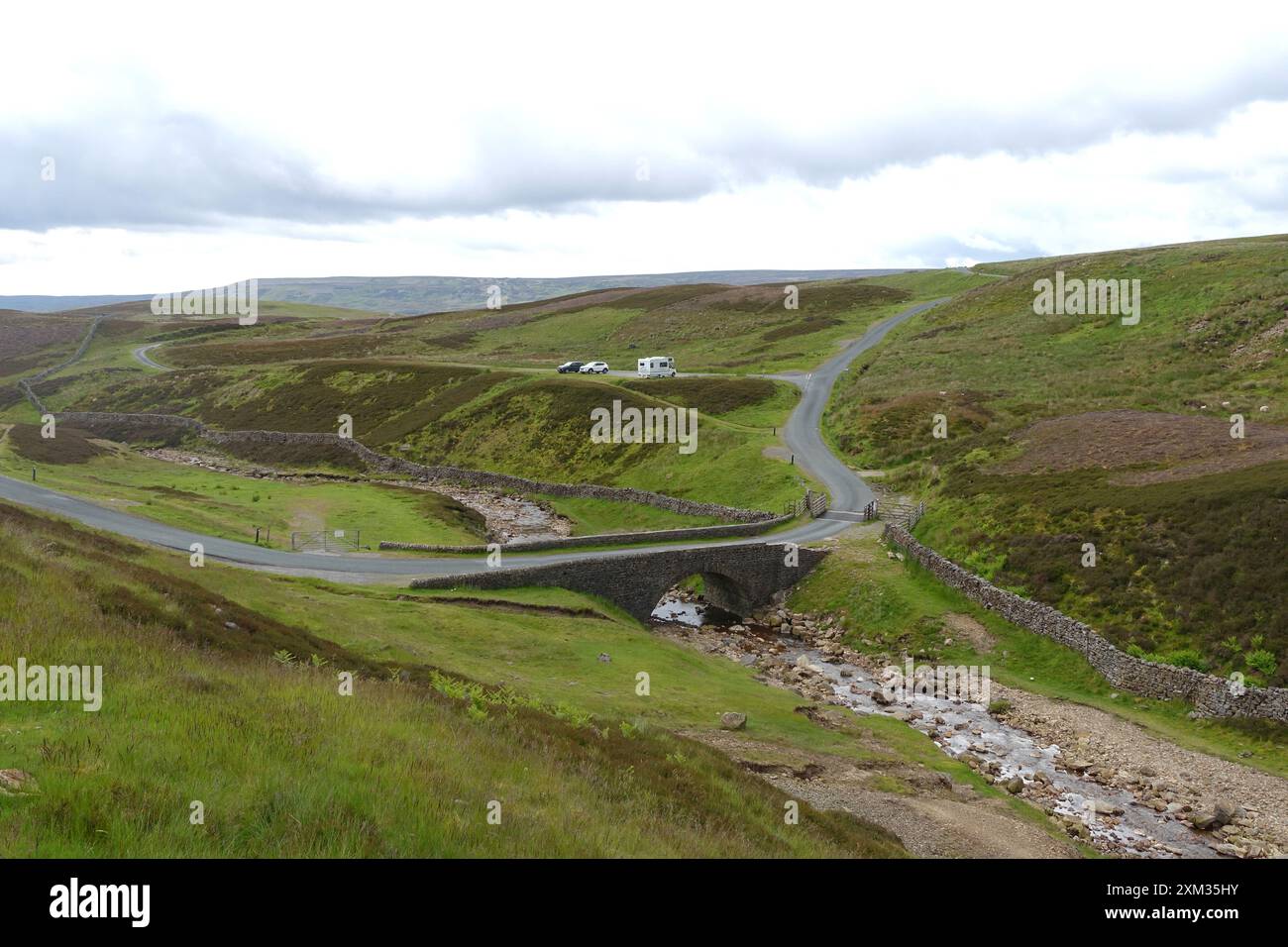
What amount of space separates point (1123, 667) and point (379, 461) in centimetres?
7648

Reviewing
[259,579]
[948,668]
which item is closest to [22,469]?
[259,579]

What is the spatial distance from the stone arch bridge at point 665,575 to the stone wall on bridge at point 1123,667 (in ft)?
30.1

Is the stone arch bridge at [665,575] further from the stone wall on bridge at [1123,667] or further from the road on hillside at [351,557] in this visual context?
the stone wall on bridge at [1123,667]

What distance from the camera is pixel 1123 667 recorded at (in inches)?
1347

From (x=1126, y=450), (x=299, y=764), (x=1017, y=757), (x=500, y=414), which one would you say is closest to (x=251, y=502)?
(x=500, y=414)

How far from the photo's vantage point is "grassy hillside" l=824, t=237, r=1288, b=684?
117 ft

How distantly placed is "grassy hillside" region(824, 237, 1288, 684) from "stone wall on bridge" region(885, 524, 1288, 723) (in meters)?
1.07

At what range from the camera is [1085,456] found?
52844 millimetres

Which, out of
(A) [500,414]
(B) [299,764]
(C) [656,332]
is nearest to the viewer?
(B) [299,764]

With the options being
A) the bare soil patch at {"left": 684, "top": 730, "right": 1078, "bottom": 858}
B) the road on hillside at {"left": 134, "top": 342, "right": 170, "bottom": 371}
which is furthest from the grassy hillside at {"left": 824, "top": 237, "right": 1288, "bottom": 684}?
the road on hillside at {"left": 134, "top": 342, "right": 170, "bottom": 371}

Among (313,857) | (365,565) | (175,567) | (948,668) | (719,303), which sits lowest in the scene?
(948,668)

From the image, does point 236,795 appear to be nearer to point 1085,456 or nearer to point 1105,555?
point 1105,555

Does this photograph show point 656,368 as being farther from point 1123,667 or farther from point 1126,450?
point 1123,667
